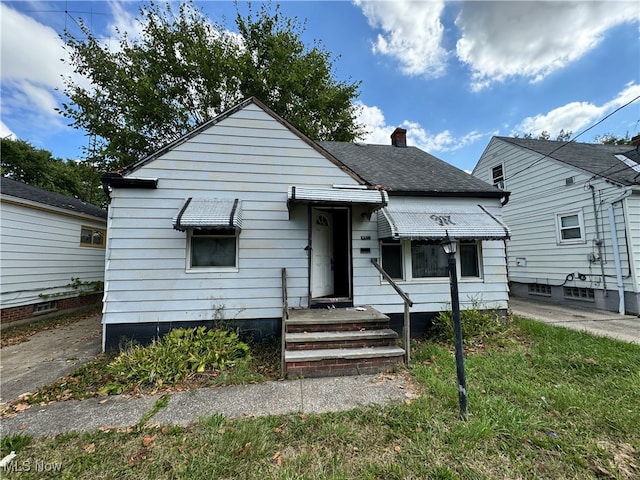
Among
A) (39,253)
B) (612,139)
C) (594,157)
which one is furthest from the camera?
(612,139)

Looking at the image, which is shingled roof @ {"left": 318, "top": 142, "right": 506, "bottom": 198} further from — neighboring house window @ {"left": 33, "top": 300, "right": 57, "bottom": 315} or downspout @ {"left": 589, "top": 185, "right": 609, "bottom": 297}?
neighboring house window @ {"left": 33, "top": 300, "right": 57, "bottom": 315}

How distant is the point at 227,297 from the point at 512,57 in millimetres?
11326

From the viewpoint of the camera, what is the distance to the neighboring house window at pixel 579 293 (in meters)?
8.55

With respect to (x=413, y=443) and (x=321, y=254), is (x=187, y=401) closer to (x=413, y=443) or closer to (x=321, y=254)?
(x=413, y=443)

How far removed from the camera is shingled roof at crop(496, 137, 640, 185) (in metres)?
7.97

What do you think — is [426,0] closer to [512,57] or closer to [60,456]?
[512,57]

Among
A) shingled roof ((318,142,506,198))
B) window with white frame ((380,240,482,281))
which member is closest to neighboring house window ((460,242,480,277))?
window with white frame ((380,240,482,281))

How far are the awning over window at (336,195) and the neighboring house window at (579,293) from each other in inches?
347

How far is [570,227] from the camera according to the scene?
8.98 meters

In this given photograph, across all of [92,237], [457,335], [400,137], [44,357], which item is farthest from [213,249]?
[92,237]

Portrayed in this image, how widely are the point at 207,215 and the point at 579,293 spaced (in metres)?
12.1

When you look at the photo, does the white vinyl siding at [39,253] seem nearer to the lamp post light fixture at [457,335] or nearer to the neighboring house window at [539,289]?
the lamp post light fixture at [457,335]

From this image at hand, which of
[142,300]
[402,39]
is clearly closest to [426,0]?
[402,39]

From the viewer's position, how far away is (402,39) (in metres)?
8.95
